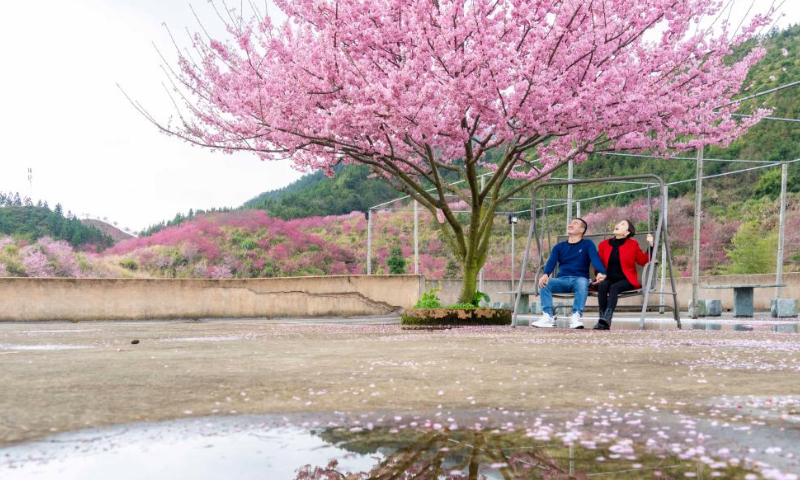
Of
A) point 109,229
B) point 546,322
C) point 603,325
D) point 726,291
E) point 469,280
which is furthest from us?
point 109,229

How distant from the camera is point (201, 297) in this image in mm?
11961

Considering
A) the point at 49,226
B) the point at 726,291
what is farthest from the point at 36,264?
the point at 726,291

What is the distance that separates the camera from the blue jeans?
729 cm

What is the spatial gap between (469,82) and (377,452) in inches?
290

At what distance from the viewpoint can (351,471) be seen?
1458 millimetres

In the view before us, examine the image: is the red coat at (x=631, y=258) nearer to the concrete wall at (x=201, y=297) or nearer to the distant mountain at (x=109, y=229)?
the concrete wall at (x=201, y=297)

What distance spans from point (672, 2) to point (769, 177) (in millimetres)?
25815

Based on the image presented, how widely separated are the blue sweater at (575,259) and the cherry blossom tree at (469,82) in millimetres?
1829

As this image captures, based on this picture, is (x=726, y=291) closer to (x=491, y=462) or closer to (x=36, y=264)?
Result: (x=491, y=462)

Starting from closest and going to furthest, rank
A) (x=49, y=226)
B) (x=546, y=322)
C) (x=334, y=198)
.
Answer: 1. (x=546, y=322)
2. (x=49, y=226)
3. (x=334, y=198)

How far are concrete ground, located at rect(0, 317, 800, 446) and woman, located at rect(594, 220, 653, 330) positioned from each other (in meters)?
2.83

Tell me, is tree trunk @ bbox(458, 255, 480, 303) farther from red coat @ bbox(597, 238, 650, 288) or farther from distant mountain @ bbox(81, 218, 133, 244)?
distant mountain @ bbox(81, 218, 133, 244)

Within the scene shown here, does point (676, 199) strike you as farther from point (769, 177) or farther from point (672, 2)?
point (672, 2)

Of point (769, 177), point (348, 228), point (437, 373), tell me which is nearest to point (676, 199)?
point (769, 177)
